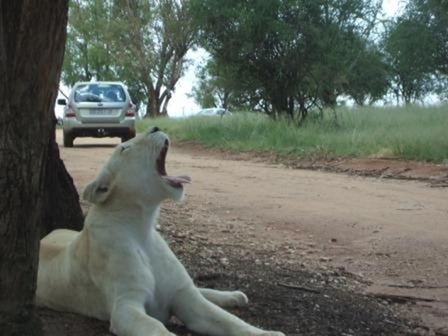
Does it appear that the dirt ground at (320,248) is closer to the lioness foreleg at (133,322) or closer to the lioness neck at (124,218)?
the lioness foreleg at (133,322)

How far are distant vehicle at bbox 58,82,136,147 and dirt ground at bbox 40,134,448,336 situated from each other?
8732mm

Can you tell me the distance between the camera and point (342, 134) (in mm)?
18641

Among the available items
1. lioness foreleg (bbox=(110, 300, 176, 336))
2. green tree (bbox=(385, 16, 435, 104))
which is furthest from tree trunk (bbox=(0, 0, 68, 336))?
green tree (bbox=(385, 16, 435, 104))

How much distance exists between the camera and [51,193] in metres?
5.30

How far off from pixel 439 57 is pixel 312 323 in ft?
65.8

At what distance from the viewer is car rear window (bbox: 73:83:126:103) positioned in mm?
22469

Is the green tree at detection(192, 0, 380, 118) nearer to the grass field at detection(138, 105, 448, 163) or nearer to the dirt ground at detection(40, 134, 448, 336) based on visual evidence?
the grass field at detection(138, 105, 448, 163)

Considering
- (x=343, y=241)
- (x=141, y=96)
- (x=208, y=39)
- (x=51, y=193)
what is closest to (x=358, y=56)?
(x=208, y=39)

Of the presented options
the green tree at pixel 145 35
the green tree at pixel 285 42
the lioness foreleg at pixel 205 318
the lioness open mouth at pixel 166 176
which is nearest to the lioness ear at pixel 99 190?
the lioness open mouth at pixel 166 176

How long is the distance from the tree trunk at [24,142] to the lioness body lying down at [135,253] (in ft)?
1.48

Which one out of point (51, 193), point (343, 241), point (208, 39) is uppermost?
point (208, 39)

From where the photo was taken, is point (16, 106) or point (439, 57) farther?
point (439, 57)

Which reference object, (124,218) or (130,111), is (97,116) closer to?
(130,111)

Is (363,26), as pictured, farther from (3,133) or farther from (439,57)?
(3,133)
